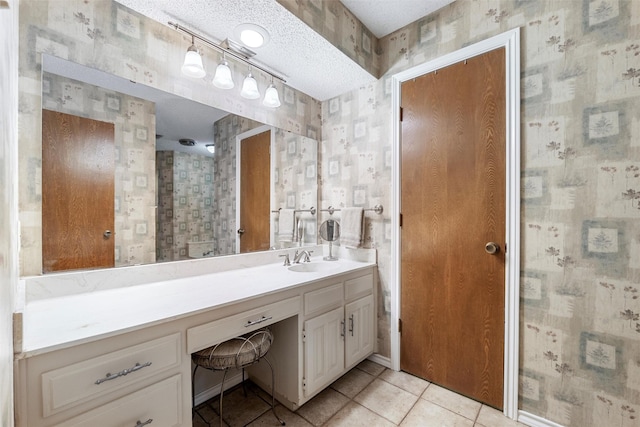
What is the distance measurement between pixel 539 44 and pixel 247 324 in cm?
214

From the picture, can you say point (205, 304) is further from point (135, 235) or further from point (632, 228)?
point (632, 228)

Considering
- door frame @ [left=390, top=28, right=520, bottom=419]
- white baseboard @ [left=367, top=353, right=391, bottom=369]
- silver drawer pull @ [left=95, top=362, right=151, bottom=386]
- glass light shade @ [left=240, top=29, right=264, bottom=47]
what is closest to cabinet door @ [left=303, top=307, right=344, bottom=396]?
white baseboard @ [left=367, top=353, right=391, bottom=369]

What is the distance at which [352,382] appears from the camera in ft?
6.16

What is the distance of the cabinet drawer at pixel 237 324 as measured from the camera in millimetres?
1097

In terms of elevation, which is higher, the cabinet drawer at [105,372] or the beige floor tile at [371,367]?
the cabinet drawer at [105,372]

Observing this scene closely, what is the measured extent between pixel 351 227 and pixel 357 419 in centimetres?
126

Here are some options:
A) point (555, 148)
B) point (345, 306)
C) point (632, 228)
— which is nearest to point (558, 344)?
point (632, 228)

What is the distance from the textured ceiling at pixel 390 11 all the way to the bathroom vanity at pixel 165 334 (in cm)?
181

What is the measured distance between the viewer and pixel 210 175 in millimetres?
1761

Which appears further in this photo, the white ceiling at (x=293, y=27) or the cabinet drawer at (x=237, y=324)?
the white ceiling at (x=293, y=27)

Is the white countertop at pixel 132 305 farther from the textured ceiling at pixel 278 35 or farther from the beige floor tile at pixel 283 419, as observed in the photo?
the textured ceiling at pixel 278 35

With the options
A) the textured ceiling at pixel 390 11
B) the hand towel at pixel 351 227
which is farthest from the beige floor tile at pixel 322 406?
the textured ceiling at pixel 390 11

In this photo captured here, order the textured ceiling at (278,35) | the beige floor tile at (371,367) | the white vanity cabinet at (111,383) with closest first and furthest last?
the white vanity cabinet at (111,383) < the textured ceiling at (278,35) < the beige floor tile at (371,367)

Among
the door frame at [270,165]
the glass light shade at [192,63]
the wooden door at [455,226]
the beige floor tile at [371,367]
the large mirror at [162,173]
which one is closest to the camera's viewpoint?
the large mirror at [162,173]
